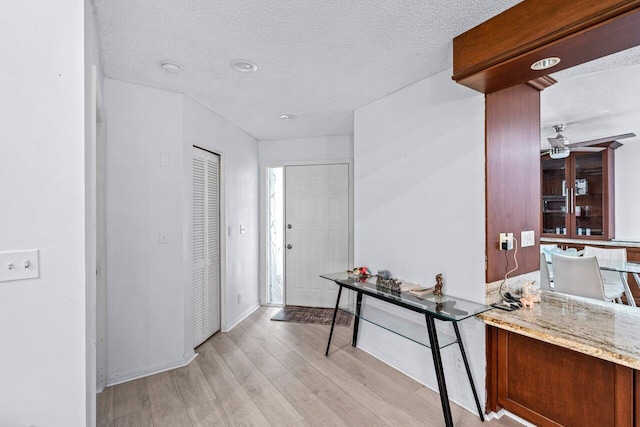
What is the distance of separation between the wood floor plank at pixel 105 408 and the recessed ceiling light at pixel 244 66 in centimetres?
253

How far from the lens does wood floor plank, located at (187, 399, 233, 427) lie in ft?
6.28

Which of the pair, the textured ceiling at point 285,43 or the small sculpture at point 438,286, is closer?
the textured ceiling at point 285,43

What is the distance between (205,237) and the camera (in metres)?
3.12

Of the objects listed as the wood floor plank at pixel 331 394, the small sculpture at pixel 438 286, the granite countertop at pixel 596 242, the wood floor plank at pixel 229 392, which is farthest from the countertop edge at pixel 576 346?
the granite countertop at pixel 596 242

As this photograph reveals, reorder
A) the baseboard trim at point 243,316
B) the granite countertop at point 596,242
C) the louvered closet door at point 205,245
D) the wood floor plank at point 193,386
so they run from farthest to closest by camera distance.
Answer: the granite countertop at point 596,242 < the baseboard trim at point 243,316 < the louvered closet door at point 205,245 < the wood floor plank at point 193,386

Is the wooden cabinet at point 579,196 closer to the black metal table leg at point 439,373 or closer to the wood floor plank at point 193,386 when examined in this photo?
the black metal table leg at point 439,373

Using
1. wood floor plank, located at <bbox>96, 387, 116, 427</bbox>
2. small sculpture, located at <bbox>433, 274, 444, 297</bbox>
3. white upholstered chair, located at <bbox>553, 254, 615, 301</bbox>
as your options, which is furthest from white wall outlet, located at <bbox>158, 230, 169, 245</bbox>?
white upholstered chair, located at <bbox>553, 254, 615, 301</bbox>

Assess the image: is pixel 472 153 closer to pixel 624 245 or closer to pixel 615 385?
pixel 615 385

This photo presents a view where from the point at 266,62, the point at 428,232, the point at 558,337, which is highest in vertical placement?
the point at 266,62

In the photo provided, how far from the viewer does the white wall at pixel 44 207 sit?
3.86ft

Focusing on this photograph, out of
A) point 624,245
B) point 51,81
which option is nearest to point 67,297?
point 51,81

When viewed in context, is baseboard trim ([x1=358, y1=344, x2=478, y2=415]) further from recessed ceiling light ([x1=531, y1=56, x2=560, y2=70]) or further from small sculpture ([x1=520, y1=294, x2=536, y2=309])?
recessed ceiling light ([x1=531, y1=56, x2=560, y2=70])

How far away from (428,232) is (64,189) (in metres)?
2.22

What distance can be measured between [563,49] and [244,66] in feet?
6.24
